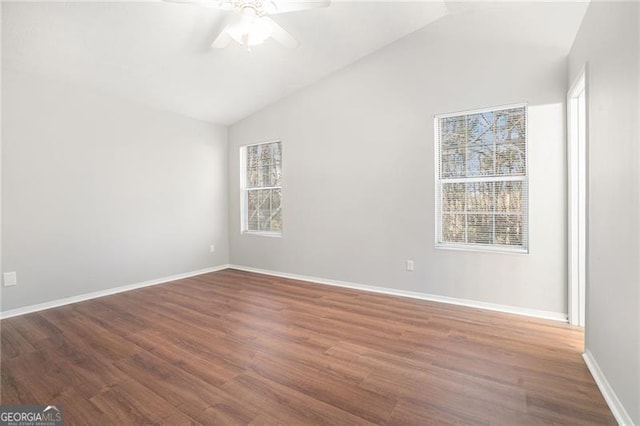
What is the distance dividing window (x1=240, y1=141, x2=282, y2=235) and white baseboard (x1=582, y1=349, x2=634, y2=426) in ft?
12.4

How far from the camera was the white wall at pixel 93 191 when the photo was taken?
3.14m

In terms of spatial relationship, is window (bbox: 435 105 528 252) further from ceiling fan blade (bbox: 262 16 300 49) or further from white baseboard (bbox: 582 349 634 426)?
ceiling fan blade (bbox: 262 16 300 49)

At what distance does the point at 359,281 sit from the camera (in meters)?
3.99

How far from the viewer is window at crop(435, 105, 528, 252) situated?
121 inches

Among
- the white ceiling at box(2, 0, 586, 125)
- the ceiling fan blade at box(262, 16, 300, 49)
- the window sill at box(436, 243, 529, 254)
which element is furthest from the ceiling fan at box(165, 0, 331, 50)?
the window sill at box(436, 243, 529, 254)

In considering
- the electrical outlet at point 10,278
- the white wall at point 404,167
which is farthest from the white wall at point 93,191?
the white wall at point 404,167

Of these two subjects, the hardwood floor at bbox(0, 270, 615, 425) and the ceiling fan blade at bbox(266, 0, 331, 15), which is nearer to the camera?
the hardwood floor at bbox(0, 270, 615, 425)

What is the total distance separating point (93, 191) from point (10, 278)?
1.17 metres

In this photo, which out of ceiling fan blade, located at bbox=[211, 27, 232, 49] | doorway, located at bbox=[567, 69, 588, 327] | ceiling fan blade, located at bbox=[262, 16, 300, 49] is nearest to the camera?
ceiling fan blade, located at bbox=[262, 16, 300, 49]

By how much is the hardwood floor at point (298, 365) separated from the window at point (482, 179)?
82 centimetres

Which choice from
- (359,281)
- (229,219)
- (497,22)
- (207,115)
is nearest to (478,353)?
(359,281)

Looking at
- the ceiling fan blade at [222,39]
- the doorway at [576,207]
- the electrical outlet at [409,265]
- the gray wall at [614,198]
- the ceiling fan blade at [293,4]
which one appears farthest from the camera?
the electrical outlet at [409,265]

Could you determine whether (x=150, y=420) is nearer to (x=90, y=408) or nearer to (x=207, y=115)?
(x=90, y=408)

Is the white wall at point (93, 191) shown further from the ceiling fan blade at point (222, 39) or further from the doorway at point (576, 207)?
the doorway at point (576, 207)
